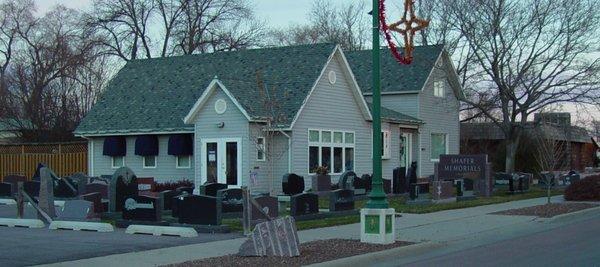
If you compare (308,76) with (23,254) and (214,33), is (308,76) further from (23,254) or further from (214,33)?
(214,33)

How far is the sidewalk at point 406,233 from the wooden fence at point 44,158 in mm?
20066

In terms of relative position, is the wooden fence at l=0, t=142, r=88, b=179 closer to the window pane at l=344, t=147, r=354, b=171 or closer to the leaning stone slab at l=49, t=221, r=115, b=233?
the window pane at l=344, t=147, r=354, b=171

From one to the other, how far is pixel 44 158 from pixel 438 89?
20449 millimetres

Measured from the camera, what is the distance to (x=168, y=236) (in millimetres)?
17250

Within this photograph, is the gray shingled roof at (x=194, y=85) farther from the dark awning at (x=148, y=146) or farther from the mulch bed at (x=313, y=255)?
the mulch bed at (x=313, y=255)

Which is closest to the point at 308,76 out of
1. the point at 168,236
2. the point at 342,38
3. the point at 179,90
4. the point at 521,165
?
the point at 179,90

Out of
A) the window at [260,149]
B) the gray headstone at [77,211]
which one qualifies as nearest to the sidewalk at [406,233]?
the gray headstone at [77,211]

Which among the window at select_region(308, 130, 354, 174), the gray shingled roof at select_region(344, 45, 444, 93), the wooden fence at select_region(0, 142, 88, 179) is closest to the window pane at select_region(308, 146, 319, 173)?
the window at select_region(308, 130, 354, 174)

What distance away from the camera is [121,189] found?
70.0 ft

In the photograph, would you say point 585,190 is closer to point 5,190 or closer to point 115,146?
point 115,146

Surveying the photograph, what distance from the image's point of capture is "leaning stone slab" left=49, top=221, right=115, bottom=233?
18.1 metres

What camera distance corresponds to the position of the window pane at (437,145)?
42.4m

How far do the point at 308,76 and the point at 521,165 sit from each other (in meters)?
23.9

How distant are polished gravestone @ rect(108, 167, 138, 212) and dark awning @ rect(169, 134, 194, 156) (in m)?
11.6
